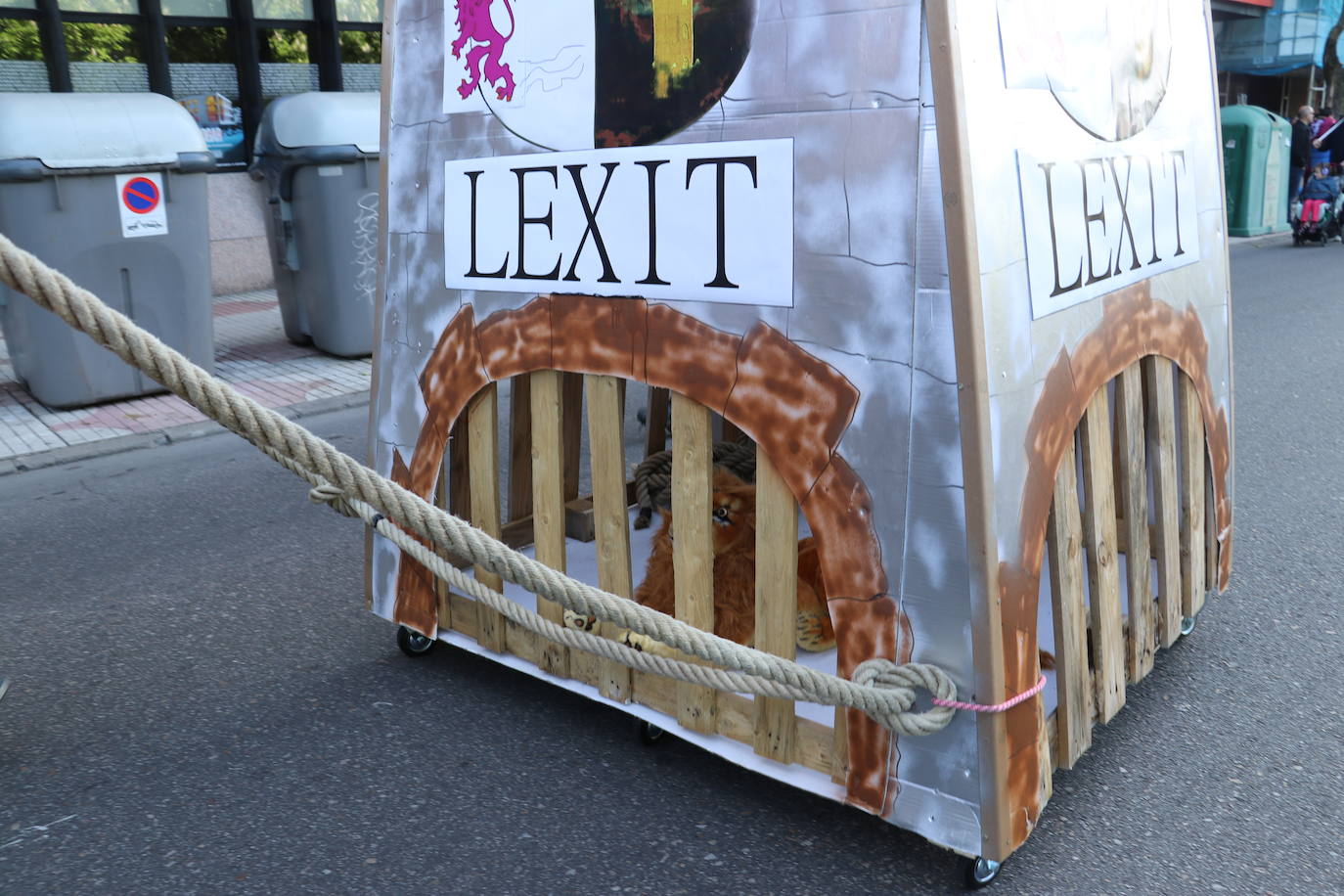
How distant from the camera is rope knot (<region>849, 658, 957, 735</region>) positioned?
209 cm

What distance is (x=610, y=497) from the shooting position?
2.61m

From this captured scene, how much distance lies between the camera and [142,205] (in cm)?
660

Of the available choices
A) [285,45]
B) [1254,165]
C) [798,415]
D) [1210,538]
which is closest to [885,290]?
[798,415]

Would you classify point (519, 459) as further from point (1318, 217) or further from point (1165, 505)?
point (1318, 217)

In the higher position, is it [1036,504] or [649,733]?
[1036,504]

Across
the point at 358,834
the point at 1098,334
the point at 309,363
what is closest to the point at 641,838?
the point at 358,834

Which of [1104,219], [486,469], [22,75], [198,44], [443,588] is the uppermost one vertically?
[198,44]

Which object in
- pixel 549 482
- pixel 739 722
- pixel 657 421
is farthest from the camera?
pixel 657 421

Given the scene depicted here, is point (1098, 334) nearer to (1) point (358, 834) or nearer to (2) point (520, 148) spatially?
(2) point (520, 148)

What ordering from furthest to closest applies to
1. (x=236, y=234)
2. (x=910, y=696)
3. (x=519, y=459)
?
(x=236, y=234), (x=519, y=459), (x=910, y=696)

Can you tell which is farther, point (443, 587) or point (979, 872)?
point (443, 587)

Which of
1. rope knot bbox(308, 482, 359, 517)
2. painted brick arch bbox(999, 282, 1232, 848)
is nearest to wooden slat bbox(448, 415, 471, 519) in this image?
rope knot bbox(308, 482, 359, 517)

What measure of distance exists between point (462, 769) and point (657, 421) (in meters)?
1.74

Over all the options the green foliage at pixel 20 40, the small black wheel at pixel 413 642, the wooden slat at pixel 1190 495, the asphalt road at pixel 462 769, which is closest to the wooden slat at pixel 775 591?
the asphalt road at pixel 462 769
